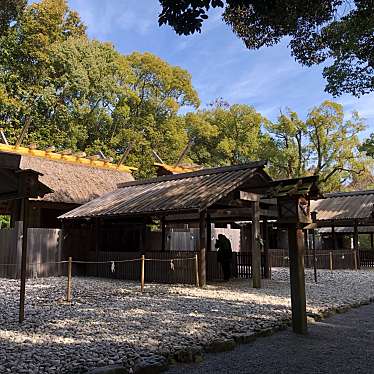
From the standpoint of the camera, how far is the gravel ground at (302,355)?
15.5ft

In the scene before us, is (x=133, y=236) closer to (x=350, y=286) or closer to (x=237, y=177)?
(x=237, y=177)

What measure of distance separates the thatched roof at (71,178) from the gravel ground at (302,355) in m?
13.5

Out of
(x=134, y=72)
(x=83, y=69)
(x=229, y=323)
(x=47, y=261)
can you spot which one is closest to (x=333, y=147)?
(x=134, y=72)

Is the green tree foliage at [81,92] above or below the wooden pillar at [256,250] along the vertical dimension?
above

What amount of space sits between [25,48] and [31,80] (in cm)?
211

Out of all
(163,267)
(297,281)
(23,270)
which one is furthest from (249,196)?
(23,270)

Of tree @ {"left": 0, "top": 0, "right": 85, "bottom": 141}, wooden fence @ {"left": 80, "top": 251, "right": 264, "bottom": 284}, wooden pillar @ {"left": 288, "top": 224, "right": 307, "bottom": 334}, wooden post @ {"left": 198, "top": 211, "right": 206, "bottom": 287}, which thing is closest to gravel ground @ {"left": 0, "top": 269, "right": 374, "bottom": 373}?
wooden post @ {"left": 198, "top": 211, "right": 206, "bottom": 287}

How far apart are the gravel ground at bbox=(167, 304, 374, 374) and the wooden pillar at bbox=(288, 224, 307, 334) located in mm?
200

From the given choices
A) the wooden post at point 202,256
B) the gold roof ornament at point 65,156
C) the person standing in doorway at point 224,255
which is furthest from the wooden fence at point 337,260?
the gold roof ornament at point 65,156

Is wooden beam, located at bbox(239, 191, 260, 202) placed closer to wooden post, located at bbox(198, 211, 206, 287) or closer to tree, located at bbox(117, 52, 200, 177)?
wooden post, located at bbox(198, 211, 206, 287)

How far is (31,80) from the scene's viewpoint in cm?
2839

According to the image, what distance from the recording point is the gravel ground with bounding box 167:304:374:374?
4.73 meters

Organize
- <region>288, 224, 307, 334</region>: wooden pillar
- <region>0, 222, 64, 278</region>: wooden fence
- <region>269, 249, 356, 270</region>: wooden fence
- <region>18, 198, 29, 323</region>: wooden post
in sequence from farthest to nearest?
<region>269, 249, 356, 270</region>: wooden fence, <region>0, 222, 64, 278</region>: wooden fence, <region>18, 198, 29, 323</region>: wooden post, <region>288, 224, 307, 334</region>: wooden pillar

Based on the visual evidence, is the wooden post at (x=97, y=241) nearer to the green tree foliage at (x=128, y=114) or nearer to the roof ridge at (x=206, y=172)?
the roof ridge at (x=206, y=172)
